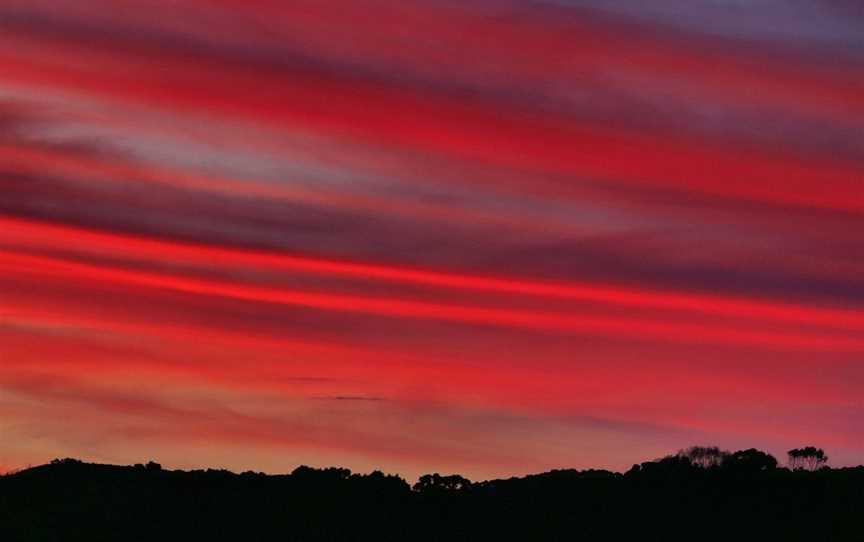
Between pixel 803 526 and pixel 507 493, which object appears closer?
pixel 803 526

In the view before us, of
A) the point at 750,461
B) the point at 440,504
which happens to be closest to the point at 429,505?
the point at 440,504

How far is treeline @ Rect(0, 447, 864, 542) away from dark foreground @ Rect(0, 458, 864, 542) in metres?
0.07

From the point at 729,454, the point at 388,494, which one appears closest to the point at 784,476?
the point at 729,454

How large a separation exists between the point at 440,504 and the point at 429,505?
0.53 metres

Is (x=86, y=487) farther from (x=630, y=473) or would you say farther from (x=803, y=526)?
(x=803, y=526)

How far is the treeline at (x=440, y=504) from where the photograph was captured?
260ft

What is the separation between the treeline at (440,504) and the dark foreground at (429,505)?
0.24ft

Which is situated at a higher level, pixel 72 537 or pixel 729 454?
pixel 729 454

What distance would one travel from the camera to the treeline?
260 feet

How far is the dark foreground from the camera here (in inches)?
3120

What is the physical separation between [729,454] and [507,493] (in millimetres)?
10933

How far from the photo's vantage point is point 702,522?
79.8 m

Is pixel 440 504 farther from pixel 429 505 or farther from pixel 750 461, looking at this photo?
Answer: pixel 750 461

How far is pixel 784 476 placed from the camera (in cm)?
8344
